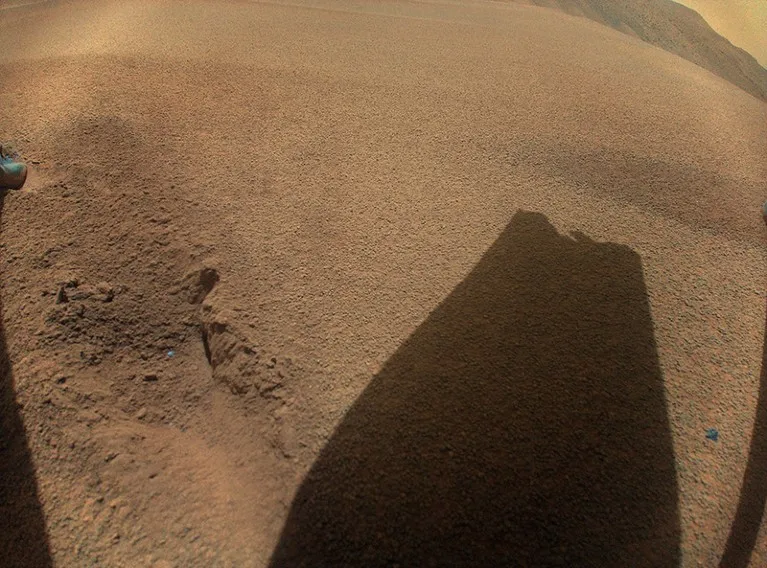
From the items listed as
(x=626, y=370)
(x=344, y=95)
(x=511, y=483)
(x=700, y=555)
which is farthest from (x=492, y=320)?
(x=344, y=95)

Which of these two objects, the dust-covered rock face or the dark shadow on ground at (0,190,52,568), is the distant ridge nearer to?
the dust-covered rock face

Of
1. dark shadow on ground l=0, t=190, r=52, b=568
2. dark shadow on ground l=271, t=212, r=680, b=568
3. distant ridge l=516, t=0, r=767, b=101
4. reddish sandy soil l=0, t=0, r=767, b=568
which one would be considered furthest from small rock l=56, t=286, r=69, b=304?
distant ridge l=516, t=0, r=767, b=101

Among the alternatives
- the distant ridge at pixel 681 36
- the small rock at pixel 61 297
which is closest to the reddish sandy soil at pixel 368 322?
the small rock at pixel 61 297

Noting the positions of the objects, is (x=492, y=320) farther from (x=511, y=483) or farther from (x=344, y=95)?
(x=344, y=95)

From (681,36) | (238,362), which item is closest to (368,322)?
(238,362)

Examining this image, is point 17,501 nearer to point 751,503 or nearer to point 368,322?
point 368,322

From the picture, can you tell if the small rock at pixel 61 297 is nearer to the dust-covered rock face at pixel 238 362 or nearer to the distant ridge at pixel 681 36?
the dust-covered rock face at pixel 238 362
